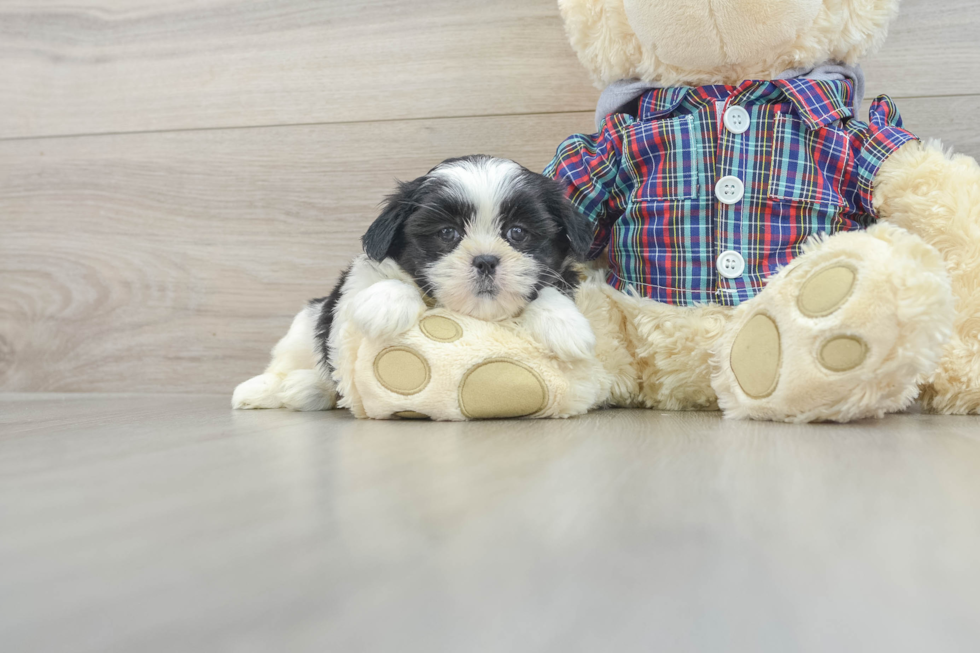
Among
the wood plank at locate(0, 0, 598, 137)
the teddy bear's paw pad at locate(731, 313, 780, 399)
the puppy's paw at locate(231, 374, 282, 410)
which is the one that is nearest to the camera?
the teddy bear's paw pad at locate(731, 313, 780, 399)

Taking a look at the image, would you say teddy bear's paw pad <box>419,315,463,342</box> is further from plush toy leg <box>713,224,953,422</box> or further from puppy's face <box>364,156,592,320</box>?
plush toy leg <box>713,224,953,422</box>

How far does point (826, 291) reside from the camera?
0.94 metres

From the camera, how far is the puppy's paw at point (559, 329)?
108cm

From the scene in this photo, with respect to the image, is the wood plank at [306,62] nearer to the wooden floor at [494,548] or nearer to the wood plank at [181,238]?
the wood plank at [181,238]

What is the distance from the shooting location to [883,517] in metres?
0.48

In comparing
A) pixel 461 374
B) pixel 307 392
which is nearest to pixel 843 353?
pixel 461 374

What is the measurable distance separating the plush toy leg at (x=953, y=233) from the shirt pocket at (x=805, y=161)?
0.09 meters

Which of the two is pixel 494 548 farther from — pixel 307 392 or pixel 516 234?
pixel 307 392

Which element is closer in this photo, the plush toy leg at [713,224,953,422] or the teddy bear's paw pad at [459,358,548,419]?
the plush toy leg at [713,224,953,422]

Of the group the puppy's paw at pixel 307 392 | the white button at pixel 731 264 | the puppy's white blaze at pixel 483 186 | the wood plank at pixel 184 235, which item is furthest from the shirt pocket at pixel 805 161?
the puppy's paw at pixel 307 392

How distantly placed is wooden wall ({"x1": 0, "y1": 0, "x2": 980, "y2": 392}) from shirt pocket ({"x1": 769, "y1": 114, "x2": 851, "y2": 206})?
515 mm

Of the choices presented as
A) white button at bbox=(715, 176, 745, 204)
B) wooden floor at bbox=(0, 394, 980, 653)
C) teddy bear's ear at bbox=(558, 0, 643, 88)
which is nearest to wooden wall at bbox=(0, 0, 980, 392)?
teddy bear's ear at bbox=(558, 0, 643, 88)

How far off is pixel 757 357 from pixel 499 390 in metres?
0.36

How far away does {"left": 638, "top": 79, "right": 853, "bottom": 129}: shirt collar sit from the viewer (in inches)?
46.3
